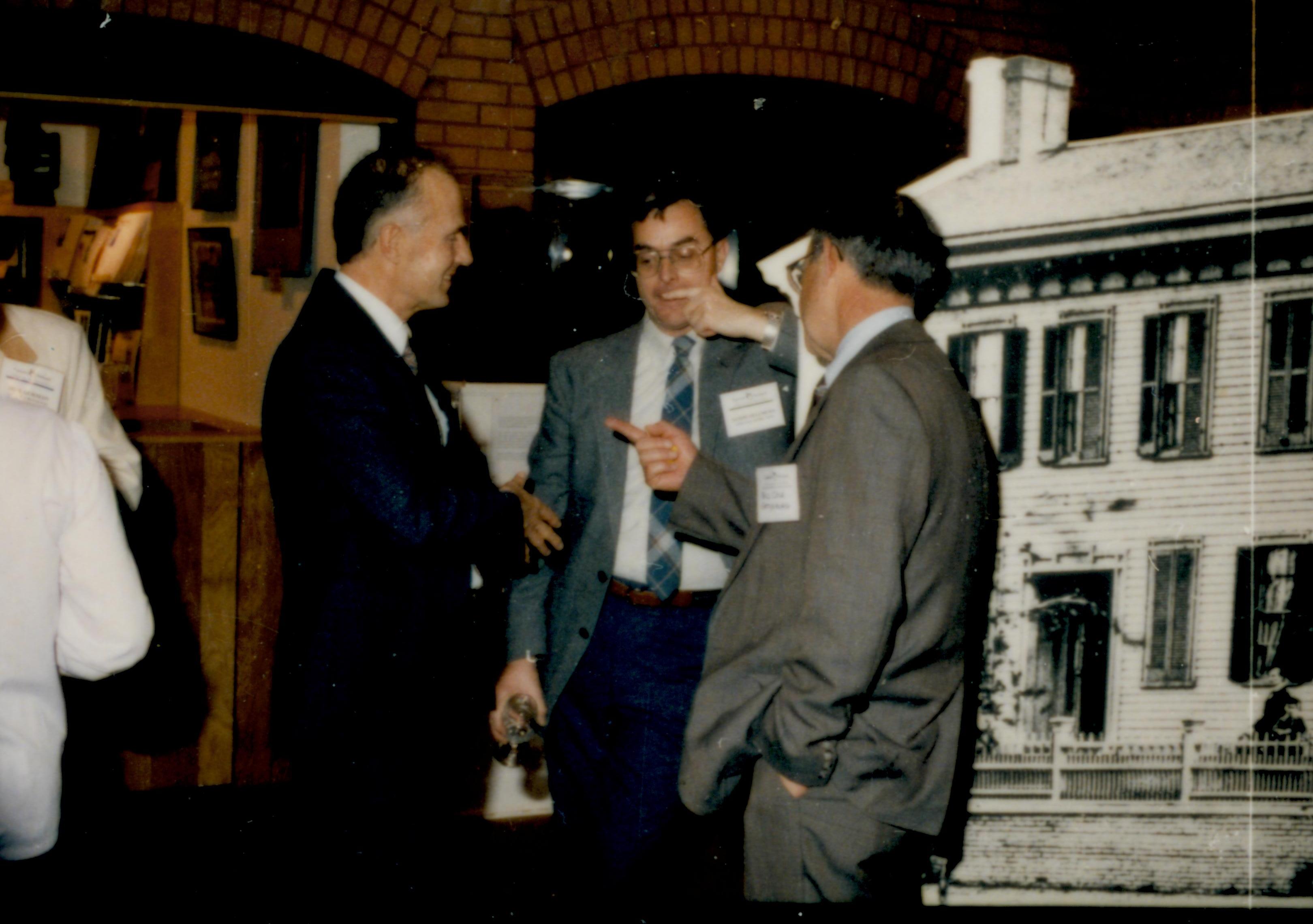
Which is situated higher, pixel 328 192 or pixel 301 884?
pixel 328 192

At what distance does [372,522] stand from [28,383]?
138 centimetres

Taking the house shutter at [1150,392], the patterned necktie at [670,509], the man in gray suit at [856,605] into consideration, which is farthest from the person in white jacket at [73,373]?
the house shutter at [1150,392]

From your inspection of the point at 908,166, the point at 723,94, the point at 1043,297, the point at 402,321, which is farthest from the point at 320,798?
the point at 908,166

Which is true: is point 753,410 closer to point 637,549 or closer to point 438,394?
point 637,549

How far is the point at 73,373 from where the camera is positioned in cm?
293

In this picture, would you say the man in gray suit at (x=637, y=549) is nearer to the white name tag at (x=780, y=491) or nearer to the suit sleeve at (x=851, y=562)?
the white name tag at (x=780, y=491)

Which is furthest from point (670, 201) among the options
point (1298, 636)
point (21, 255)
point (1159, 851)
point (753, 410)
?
point (21, 255)

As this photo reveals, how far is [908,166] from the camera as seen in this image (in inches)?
169

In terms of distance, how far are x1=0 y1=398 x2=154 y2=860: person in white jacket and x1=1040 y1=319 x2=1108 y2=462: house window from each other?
2.12 m

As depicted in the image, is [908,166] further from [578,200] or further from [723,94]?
[578,200]

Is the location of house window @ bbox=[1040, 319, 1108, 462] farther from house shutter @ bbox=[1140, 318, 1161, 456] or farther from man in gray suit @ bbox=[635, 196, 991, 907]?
man in gray suit @ bbox=[635, 196, 991, 907]

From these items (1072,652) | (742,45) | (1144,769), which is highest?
(742,45)

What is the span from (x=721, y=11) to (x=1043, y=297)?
2.26 m

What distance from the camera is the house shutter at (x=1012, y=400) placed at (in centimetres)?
244
